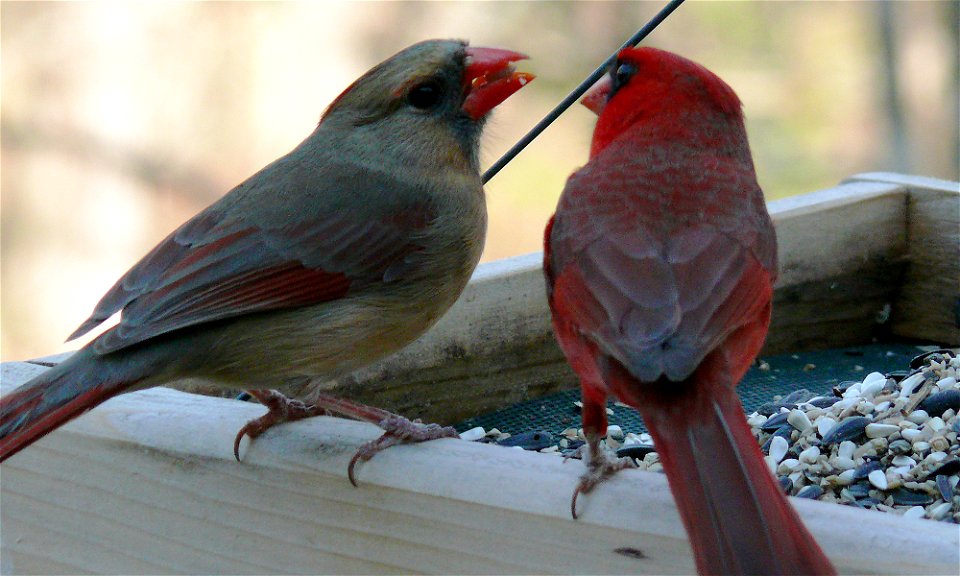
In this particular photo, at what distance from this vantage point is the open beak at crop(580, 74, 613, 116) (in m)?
2.95

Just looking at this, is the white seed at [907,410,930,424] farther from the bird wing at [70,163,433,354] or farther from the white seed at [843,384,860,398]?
the bird wing at [70,163,433,354]

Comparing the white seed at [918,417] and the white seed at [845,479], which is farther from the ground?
the white seed at [918,417]

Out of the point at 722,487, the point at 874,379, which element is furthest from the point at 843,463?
the point at 722,487

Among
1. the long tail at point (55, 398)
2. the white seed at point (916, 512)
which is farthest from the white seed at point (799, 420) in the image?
the long tail at point (55, 398)

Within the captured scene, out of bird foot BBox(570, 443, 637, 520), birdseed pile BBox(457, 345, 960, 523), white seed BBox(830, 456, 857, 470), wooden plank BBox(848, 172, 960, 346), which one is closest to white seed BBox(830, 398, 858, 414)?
birdseed pile BBox(457, 345, 960, 523)

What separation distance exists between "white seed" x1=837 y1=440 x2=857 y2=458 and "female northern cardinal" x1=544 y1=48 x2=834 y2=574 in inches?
18.0

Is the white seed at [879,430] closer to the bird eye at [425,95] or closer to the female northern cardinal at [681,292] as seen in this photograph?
the female northern cardinal at [681,292]

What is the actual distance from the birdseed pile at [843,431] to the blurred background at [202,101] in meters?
4.14

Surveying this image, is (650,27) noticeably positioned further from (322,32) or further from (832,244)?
(322,32)

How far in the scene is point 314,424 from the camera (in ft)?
8.59

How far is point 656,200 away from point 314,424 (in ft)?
2.69

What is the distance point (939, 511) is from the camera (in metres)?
2.35

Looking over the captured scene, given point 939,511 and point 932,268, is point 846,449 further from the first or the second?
point 932,268

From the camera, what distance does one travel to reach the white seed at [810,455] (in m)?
2.63
